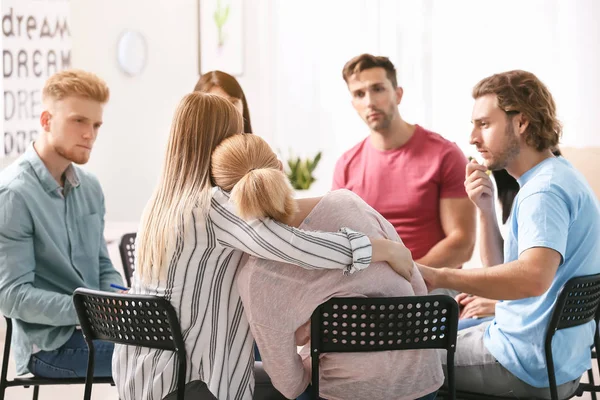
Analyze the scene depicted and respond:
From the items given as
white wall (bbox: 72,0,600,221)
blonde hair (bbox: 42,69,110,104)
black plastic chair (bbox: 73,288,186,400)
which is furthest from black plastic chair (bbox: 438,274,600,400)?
white wall (bbox: 72,0,600,221)

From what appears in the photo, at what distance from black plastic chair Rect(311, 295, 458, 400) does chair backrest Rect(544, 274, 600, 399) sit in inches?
12.8

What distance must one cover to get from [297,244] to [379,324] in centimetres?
30

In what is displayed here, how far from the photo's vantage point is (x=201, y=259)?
1.93 meters

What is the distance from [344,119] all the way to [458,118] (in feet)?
3.00

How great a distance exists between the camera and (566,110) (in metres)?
5.33

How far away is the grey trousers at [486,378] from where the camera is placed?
222 cm

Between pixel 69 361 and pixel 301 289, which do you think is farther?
pixel 69 361

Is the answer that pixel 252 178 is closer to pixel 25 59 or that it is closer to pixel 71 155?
pixel 71 155

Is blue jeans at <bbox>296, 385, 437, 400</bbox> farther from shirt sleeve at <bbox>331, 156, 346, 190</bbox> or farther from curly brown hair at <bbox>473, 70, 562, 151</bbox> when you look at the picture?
shirt sleeve at <bbox>331, 156, 346, 190</bbox>

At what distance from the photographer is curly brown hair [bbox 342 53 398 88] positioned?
11.6 feet

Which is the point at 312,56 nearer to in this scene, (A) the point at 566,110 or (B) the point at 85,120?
(A) the point at 566,110

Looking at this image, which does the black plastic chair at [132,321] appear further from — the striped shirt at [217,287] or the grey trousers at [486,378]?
the grey trousers at [486,378]

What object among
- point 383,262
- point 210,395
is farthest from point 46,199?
point 383,262

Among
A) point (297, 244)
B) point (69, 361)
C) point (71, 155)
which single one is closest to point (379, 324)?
point (297, 244)
